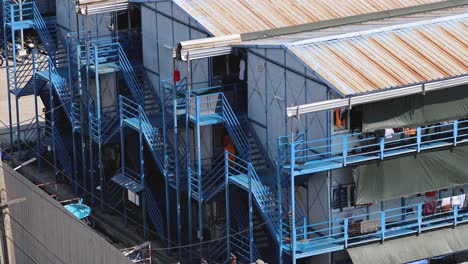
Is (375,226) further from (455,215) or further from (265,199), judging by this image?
(265,199)

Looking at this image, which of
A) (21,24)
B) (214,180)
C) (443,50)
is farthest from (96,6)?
(443,50)

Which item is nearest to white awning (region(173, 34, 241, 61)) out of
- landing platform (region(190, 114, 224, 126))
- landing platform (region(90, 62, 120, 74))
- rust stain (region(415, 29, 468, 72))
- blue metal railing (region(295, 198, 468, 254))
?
landing platform (region(190, 114, 224, 126))

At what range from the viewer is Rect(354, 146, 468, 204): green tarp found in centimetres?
5006

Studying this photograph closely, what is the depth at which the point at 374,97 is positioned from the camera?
48375 mm

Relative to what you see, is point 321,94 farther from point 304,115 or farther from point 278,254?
point 278,254

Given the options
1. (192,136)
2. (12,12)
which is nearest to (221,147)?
(192,136)

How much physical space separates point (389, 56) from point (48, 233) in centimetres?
1399

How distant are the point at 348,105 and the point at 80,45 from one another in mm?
18513

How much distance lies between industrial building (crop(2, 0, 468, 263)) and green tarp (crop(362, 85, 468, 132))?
51 mm

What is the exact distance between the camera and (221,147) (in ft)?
186

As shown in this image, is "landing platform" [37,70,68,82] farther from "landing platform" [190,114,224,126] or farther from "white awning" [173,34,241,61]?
"white awning" [173,34,241,61]

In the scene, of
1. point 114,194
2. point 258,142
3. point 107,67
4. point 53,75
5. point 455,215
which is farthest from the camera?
point 53,75

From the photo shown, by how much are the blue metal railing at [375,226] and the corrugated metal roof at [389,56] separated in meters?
4.83

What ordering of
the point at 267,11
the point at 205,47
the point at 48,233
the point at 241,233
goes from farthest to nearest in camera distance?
the point at 267,11 → the point at 205,47 → the point at 241,233 → the point at 48,233
